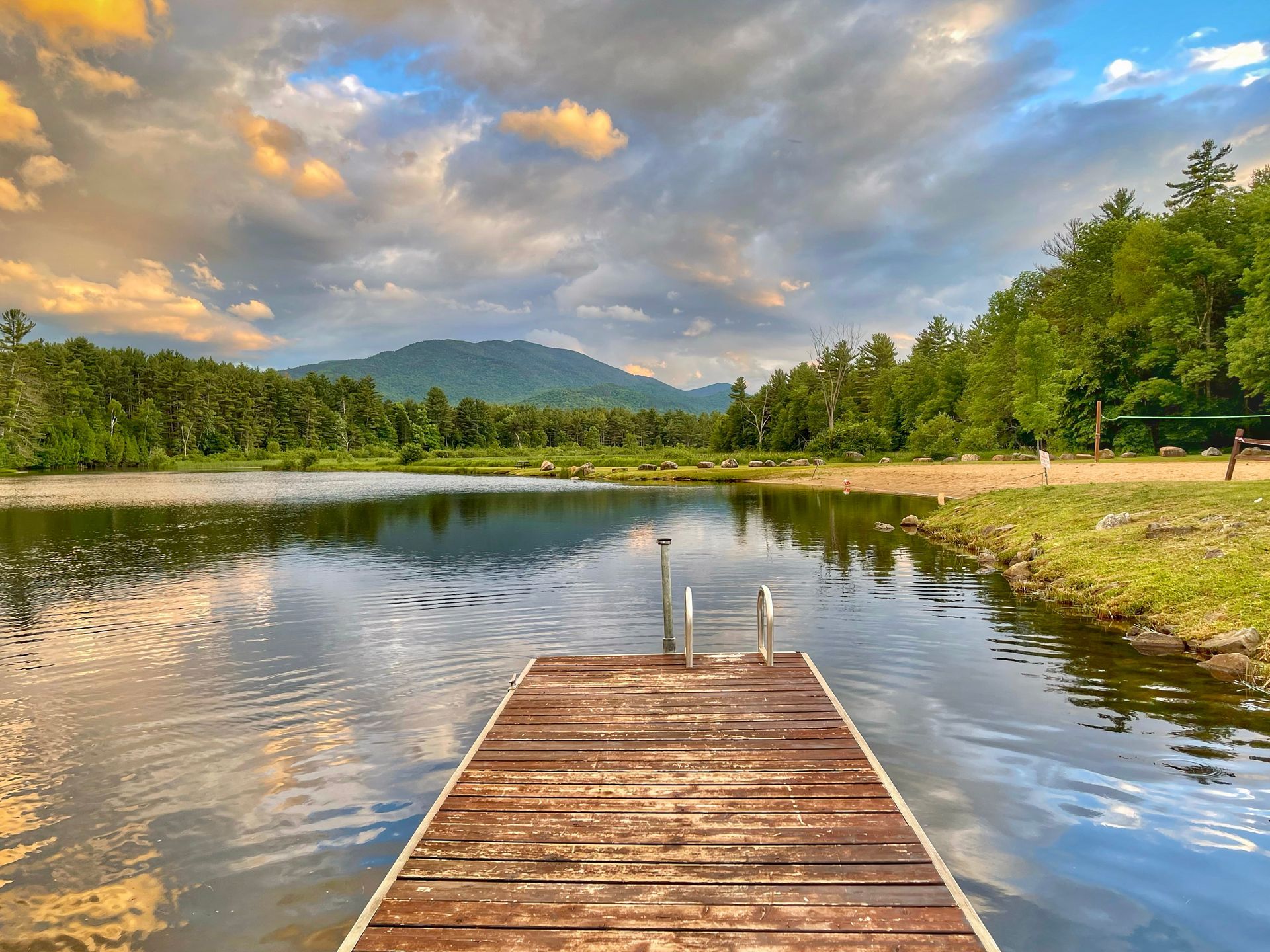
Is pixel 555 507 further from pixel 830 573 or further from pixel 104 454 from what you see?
pixel 104 454

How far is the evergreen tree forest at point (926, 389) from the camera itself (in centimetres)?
5131

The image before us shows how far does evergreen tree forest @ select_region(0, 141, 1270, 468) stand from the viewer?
51312 millimetres

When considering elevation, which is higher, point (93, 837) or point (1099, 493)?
point (1099, 493)

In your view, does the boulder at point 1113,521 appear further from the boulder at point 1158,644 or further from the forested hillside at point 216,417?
the forested hillside at point 216,417

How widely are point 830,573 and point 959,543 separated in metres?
9.10

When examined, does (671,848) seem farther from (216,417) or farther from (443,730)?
(216,417)

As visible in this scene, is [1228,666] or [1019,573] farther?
[1019,573]

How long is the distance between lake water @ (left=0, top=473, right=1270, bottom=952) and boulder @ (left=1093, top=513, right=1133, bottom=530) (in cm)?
380

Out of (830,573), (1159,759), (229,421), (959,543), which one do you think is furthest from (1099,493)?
(229,421)

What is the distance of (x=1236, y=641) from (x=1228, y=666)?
643mm

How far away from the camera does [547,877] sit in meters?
5.32

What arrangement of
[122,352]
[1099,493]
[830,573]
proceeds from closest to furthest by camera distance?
[830,573] < [1099,493] < [122,352]

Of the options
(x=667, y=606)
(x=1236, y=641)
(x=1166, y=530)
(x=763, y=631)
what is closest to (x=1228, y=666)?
(x=1236, y=641)

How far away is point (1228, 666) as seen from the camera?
1229 centimetres
